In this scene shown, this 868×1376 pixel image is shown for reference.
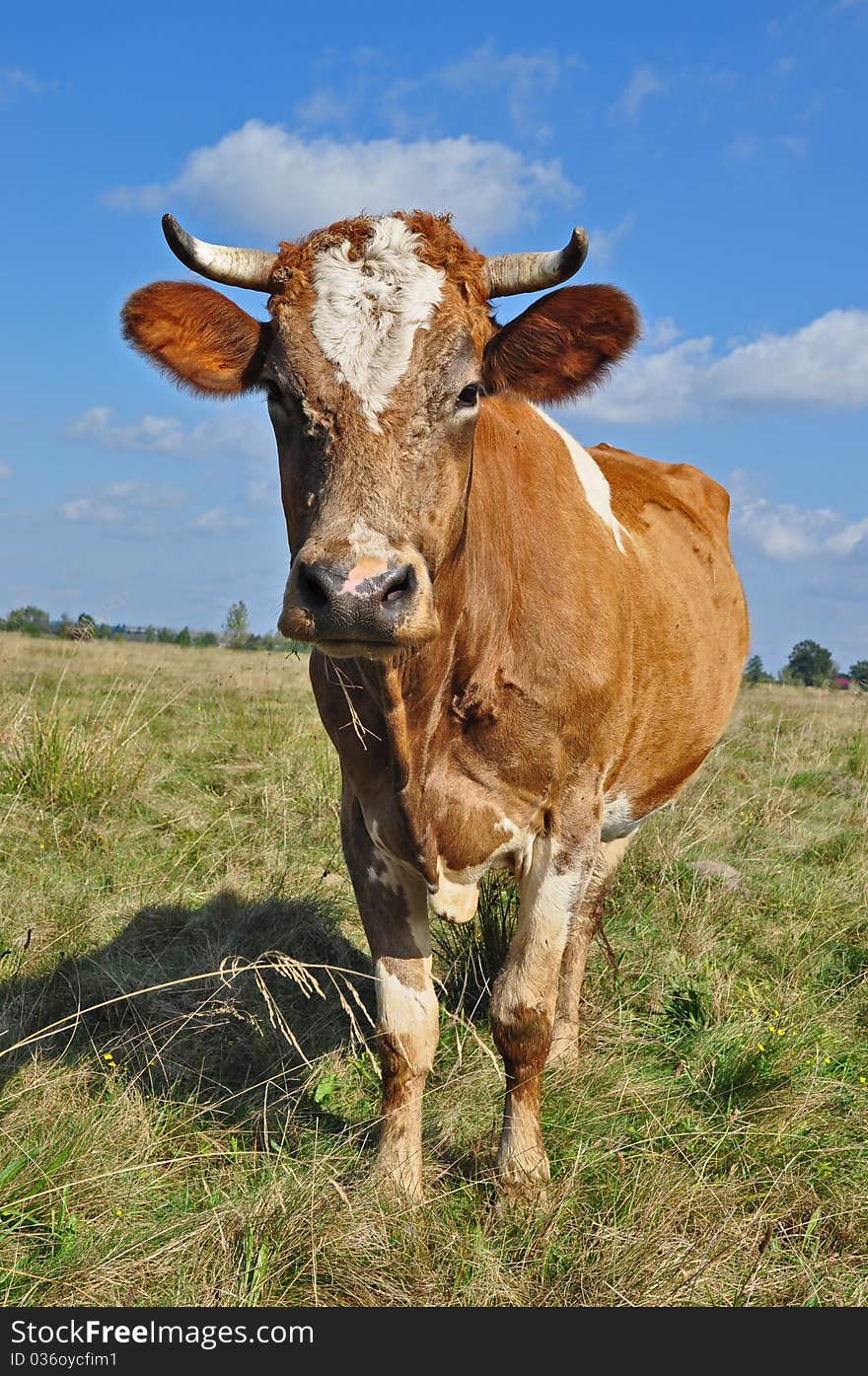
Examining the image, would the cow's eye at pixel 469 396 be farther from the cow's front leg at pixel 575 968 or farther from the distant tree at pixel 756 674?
the distant tree at pixel 756 674

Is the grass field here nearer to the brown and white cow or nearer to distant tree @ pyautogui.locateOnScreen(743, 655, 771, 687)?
the brown and white cow

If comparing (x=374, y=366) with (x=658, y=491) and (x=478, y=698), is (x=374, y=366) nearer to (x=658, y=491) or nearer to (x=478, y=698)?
(x=478, y=698)

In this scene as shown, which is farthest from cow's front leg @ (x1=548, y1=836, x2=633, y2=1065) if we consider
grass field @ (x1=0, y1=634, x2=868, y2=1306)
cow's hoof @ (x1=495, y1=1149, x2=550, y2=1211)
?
cow's hoof @ (x1=495, y1=1149, x2=550, y2=1211)

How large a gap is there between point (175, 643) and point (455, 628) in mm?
35883

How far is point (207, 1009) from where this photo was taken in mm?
5191

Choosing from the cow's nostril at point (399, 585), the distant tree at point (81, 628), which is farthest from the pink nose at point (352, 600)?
the distant tree at point (81, 628)

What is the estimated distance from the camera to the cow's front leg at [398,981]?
13.7 ft

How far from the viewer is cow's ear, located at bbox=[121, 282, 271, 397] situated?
3.76 m

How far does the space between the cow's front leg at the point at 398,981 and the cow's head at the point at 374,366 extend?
1286 mm

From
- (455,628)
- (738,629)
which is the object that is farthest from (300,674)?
(455,628)

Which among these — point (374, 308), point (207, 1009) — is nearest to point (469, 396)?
point (374, 308)

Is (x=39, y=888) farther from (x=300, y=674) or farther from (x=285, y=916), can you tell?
(x=300, y=674)

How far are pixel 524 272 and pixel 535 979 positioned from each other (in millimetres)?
2434

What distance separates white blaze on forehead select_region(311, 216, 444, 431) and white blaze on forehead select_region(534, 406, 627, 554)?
4.96ft
